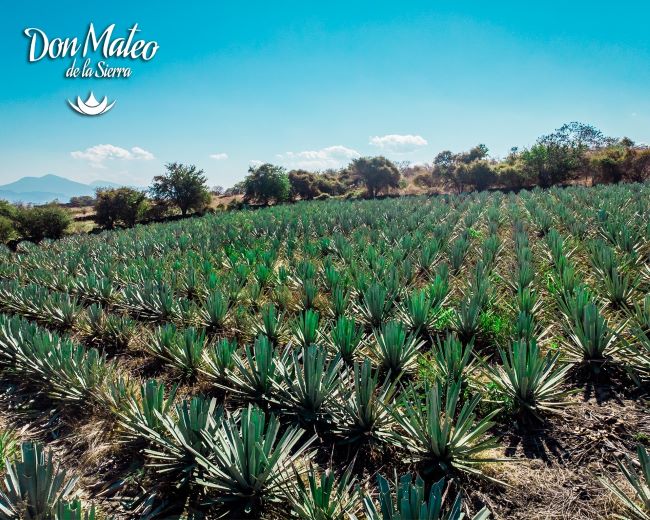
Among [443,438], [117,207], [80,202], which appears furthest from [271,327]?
[80,202]

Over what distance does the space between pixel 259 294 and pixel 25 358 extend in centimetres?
280

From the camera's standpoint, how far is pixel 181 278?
6.58 m

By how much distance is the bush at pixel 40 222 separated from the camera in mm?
23516

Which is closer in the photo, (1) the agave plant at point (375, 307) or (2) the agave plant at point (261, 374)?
(2) the agave plant at point (261, 374)

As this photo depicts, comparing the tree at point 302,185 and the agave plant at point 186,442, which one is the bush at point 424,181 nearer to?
the tree at point 302,185

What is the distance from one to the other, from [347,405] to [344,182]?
40.9 m

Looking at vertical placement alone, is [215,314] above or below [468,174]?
below

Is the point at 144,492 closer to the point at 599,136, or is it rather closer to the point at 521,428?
the point at 521,428

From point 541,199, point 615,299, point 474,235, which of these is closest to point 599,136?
point 541,199

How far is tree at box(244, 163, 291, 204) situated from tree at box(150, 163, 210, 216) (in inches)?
171

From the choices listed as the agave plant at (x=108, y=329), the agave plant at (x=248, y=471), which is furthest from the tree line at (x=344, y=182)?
the agave plant at (x=248, y=471)

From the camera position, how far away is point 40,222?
2359cm

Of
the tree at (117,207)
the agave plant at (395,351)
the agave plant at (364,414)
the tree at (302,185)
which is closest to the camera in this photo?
the agave plant at (364,414)

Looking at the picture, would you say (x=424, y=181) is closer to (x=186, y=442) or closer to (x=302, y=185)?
(x=302, y=185)
